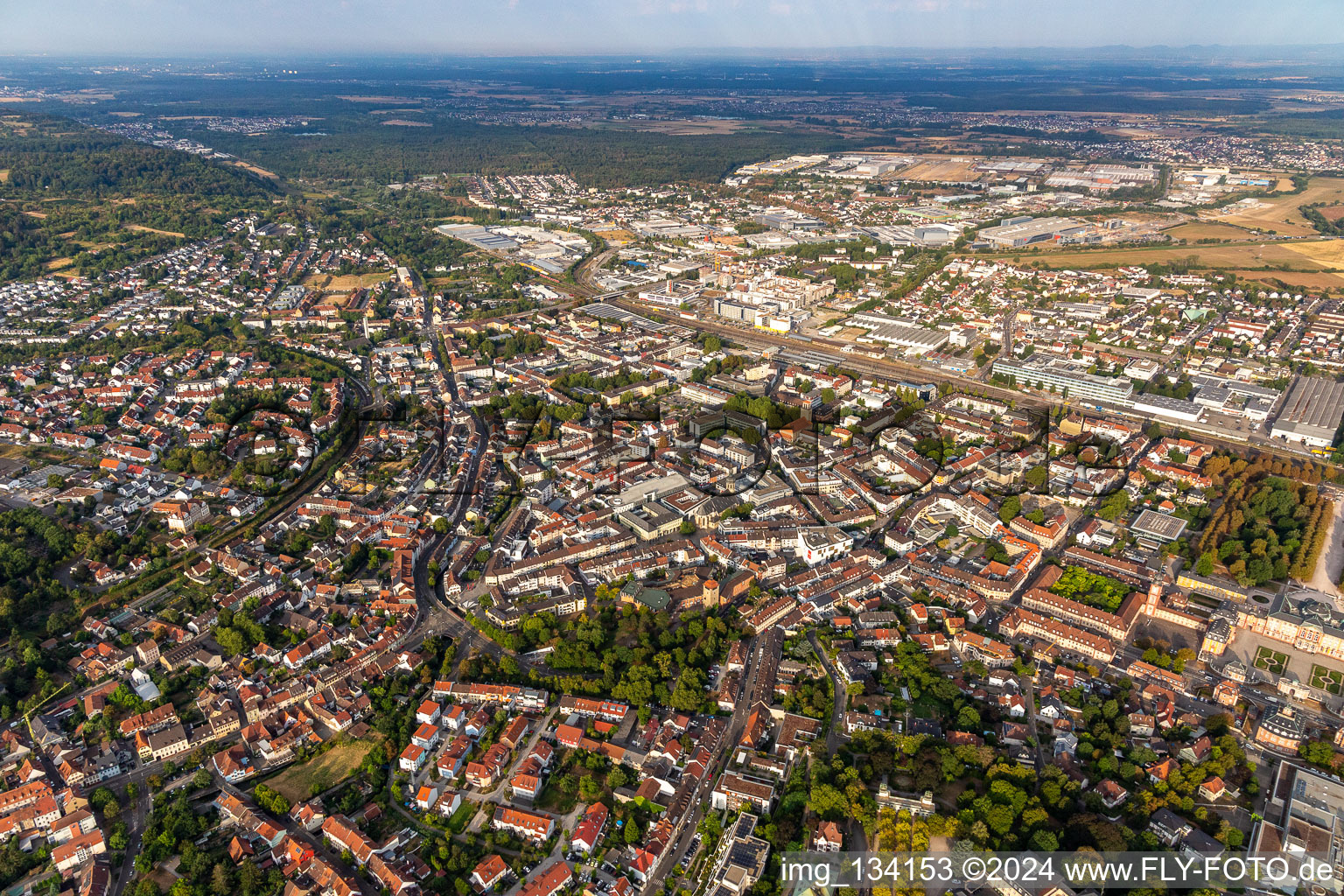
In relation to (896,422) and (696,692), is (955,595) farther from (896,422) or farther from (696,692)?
(896,422)

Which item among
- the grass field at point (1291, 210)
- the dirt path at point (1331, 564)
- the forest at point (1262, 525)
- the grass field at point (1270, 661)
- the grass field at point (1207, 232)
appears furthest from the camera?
the grass field at point (1291, 210)

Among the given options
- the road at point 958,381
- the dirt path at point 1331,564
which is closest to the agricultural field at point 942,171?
the road at point 958,381

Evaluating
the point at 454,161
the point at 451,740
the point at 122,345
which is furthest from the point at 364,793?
the point at 454,161

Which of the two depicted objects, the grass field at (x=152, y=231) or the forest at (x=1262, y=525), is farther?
the grass field at (x=152, y=231)

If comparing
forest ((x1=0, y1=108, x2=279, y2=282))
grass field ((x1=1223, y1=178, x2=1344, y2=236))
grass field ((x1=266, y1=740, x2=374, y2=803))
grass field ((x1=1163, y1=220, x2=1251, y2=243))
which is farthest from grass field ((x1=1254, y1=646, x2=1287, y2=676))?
forest ((x1=0, y1=108, x2=279, y2=282))

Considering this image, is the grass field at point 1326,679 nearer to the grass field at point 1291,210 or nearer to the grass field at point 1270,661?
the grass field at point 1270,661

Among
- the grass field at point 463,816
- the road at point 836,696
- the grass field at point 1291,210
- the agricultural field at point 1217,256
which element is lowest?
the grass field at point 463,816

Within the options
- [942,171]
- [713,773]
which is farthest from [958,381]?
[942,171]

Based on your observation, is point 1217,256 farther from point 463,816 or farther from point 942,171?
→ point 463,816
